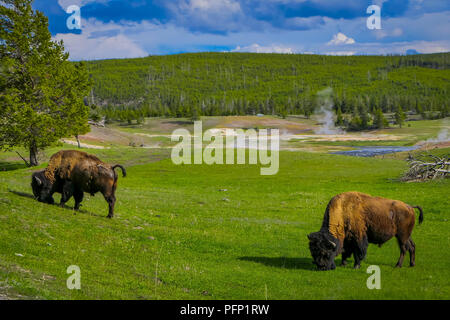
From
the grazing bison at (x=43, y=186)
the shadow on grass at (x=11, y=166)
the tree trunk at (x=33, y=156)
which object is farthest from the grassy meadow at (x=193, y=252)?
the shadow on grass at (x=11, y=166)

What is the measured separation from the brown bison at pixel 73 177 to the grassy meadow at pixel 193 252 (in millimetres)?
770

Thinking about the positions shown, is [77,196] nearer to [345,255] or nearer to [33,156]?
[345,255]

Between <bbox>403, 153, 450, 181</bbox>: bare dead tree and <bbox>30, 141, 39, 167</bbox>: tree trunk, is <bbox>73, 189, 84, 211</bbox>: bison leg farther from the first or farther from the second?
<bbox>30, 141, 39, 167</bbox>: tree trunk

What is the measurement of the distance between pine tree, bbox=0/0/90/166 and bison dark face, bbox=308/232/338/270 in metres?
37.4

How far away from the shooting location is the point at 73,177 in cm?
1778

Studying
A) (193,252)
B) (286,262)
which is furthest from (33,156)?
(286,262)

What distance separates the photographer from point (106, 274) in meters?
11.0

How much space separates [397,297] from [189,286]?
5.19m

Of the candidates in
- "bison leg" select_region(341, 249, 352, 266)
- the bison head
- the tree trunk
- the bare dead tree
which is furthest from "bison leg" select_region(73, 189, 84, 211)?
the tree trunk

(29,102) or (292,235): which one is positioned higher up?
(29,102)

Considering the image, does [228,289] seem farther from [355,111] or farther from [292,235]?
[355,111]

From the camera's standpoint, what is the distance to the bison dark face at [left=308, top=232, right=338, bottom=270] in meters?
12.4
